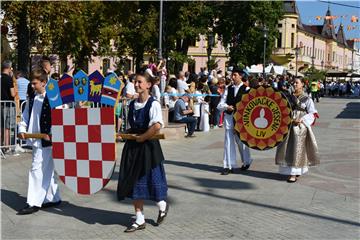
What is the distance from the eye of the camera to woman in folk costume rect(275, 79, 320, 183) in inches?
352

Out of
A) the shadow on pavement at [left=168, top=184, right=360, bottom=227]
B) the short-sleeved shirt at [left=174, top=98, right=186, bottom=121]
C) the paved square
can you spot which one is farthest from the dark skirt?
the short-sleeved shirt at [left=174, top=98, right=186, bottom=121]

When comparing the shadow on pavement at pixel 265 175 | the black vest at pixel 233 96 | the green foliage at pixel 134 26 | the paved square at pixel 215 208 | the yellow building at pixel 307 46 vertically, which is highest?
the yellow building at pixel 307 46

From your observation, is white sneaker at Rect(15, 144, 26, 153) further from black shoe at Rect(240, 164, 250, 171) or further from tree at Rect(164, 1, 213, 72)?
tree at Rect(164, 1, 213, 72)

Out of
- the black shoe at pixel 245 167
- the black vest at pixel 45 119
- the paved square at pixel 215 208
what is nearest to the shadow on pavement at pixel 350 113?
the paved square at pixel 215 208

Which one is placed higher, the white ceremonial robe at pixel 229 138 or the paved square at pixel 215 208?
the white ceremonial robe at pixel 229 138

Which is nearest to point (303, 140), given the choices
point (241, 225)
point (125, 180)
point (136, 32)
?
point (241, 225)

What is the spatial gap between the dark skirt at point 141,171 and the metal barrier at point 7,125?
20.6 feet

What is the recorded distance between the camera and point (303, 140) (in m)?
8.99

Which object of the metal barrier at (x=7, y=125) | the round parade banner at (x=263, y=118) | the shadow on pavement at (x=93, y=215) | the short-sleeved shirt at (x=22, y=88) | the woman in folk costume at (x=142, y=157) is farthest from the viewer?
the short-sleeved shirt at (x=22, y=88)

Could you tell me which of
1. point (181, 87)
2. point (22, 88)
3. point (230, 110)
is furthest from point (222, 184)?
point (181, 87)

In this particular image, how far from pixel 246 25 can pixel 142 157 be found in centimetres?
4151

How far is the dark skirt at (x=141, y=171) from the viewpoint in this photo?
234 inches

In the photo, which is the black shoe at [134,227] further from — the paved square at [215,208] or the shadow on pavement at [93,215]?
the shadow on pavement at [93,215]

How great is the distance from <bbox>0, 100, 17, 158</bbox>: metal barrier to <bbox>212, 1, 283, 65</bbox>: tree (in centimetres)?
3546
